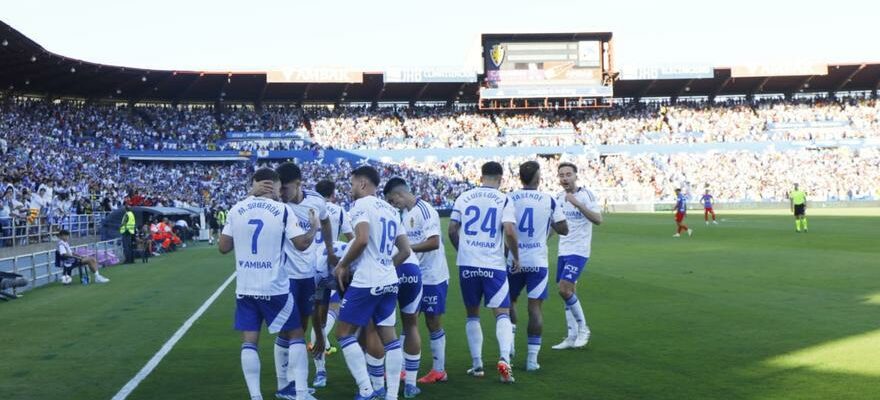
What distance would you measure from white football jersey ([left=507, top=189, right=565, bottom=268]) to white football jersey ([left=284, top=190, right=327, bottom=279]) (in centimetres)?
211

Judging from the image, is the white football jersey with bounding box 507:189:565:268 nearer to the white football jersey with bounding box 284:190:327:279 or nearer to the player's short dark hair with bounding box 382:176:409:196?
the player's short dark hair with bounding box 382:176:409:196

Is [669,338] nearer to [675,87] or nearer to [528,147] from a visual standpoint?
[528,147]

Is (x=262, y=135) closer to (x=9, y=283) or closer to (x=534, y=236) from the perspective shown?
(x=9, y=283)

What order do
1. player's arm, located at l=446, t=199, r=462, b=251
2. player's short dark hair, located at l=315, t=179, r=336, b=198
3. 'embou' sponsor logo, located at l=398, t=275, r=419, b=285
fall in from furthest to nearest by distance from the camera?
player's short dark hair, located at l=315, t=179, r=336, b=198 → player's arm, located at l=446, t=199, r=462, b=251 → 'embou' sponsor logo, located at l=398, t=275, r=419, b=285

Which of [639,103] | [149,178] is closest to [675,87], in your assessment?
[639,103]

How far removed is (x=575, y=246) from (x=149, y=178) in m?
53.7

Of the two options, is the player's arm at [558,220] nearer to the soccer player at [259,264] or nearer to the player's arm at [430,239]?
the player's arm at [430,239]

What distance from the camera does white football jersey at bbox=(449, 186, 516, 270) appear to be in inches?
323

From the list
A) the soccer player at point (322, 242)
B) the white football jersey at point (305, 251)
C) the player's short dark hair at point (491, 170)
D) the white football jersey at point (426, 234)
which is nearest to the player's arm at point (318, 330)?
the soccer player at point (322, 242)

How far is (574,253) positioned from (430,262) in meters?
2.53

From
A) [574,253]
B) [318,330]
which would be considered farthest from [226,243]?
[574,253]

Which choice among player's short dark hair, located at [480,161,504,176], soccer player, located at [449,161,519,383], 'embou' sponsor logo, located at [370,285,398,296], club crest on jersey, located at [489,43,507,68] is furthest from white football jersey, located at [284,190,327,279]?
club crest on jersey, located at [489,43,507,68]

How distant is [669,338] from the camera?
1027cm

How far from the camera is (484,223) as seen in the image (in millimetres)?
8234
